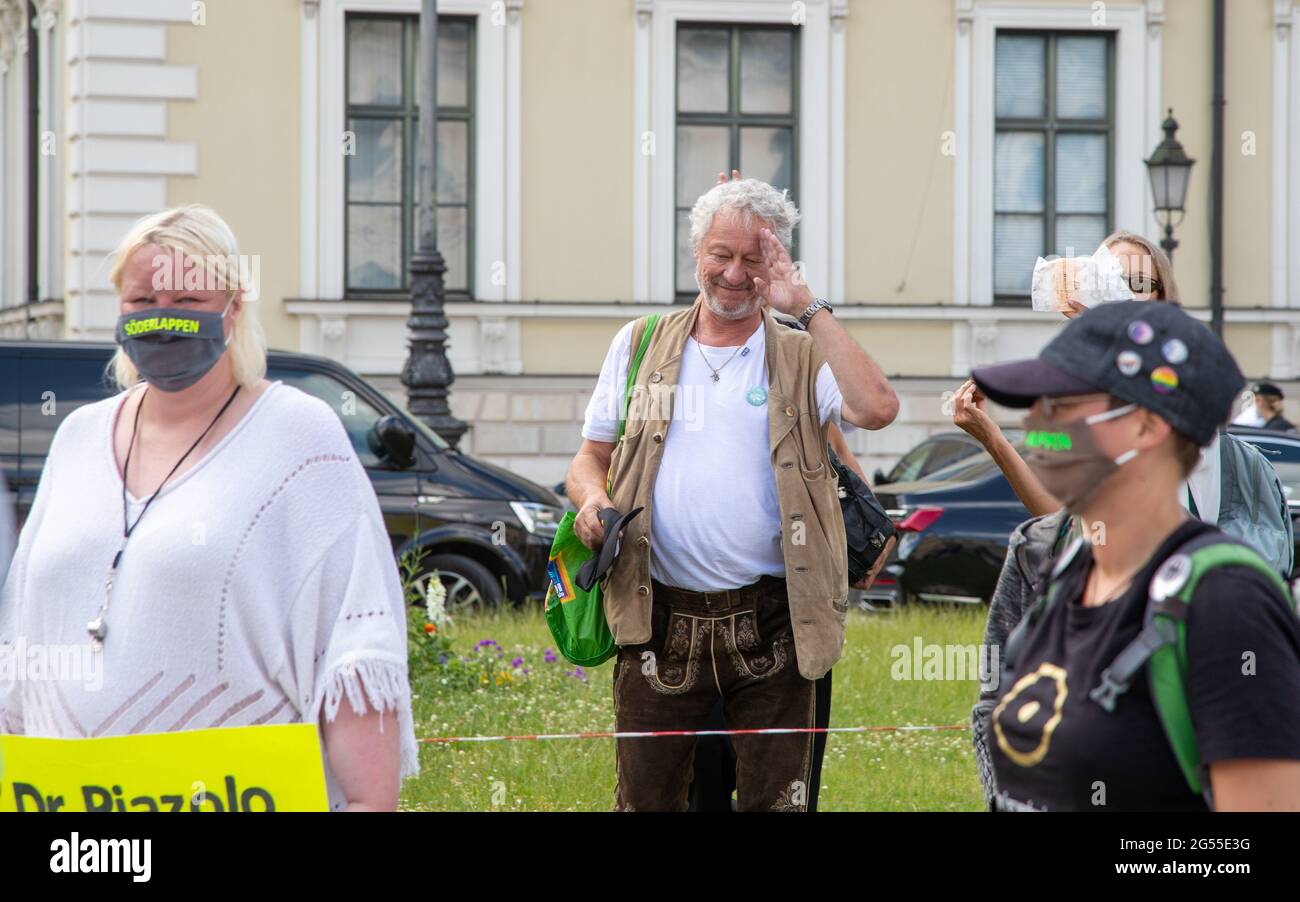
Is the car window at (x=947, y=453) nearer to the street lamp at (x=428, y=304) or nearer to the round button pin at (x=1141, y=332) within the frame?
the street lamp at (x=428, y=304)

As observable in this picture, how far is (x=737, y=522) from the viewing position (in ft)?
14.0

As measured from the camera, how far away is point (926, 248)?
21.0 meters

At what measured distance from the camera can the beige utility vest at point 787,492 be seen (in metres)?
4.20

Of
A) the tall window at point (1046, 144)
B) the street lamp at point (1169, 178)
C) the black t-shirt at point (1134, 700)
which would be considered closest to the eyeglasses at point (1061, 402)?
the black t-shirt at point (1134, 700)

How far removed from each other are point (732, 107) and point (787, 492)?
17.3 metres

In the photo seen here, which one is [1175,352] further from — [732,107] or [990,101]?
[990,101]

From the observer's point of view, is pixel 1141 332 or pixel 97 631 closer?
pixel 1141 332

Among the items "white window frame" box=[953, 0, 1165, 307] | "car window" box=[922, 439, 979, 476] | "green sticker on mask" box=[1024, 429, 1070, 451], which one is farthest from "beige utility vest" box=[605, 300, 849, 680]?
"white window frame" box=[953, 0, 1165, 307]

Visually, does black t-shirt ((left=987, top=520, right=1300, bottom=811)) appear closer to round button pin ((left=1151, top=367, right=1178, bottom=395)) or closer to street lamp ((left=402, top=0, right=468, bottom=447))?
round button pin ((left=1151, top=367, right=1178, bottom=395))

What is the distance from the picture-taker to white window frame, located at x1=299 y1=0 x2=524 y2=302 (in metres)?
20.0

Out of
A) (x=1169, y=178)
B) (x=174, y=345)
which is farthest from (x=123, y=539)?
(x=1169, y=178)

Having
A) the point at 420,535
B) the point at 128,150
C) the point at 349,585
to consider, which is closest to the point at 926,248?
the point at 128,150

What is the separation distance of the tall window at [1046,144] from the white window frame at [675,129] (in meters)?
2.00
